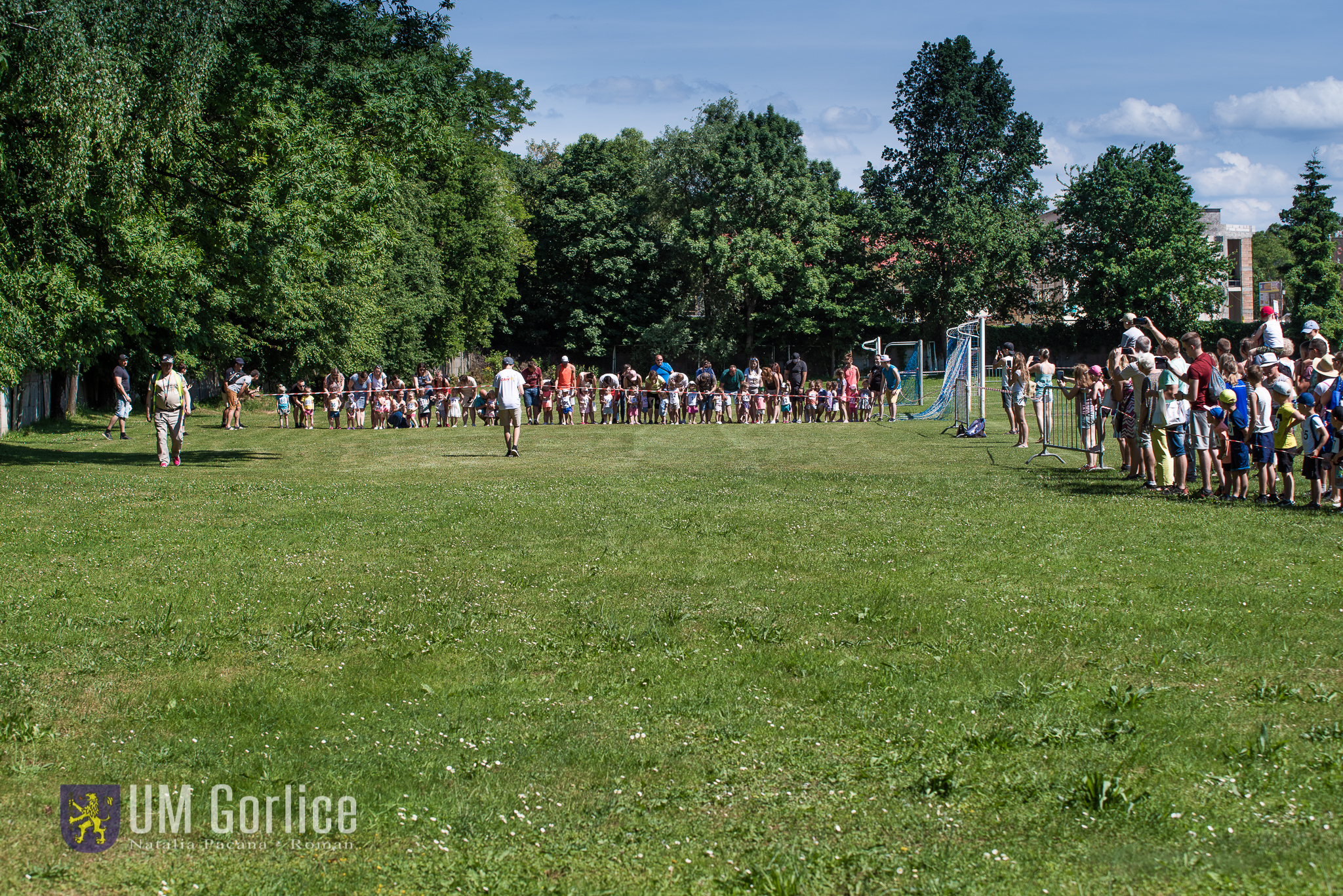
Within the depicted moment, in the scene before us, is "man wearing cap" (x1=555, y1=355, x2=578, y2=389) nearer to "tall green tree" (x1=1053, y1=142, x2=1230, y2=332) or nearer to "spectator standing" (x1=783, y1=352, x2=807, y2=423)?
"spectator standing" (x1=783, y1=352, x2=807, y2=423)

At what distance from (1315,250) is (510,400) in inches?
2372

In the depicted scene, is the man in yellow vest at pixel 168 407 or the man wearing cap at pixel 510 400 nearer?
the man in yellow vest at pixel 168 407

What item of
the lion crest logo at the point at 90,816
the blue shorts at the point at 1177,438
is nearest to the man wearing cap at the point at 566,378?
the blue shorts at the point at 1177,438

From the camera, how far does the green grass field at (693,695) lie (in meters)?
4.45

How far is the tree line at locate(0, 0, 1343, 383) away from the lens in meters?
17.2

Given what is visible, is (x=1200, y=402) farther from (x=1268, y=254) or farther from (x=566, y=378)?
(x=1268, y=254)

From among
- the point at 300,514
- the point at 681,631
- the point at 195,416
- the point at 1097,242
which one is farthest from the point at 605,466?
the point at 1097,242

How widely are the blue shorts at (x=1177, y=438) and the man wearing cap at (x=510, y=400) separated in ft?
36.5

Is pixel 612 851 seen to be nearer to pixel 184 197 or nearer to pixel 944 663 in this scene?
pixel 944 663

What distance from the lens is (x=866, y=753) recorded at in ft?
18.0

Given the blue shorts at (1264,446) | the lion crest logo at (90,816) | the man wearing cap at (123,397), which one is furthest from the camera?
the man wearing cap at (123,397)

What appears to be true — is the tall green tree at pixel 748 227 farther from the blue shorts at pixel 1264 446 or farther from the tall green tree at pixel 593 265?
the blue shorts at pixel 1264 446

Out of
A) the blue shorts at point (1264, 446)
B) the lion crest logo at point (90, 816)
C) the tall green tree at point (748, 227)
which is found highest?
the tall green tree at point (748, 227)

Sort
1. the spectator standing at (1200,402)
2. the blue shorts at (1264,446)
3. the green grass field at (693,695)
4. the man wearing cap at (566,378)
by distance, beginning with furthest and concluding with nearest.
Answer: the man wearing cap at (566,378)
the spectator standing at (1200,402)
the blue shorts at (1264,446)
the green grass field at (693,695)
